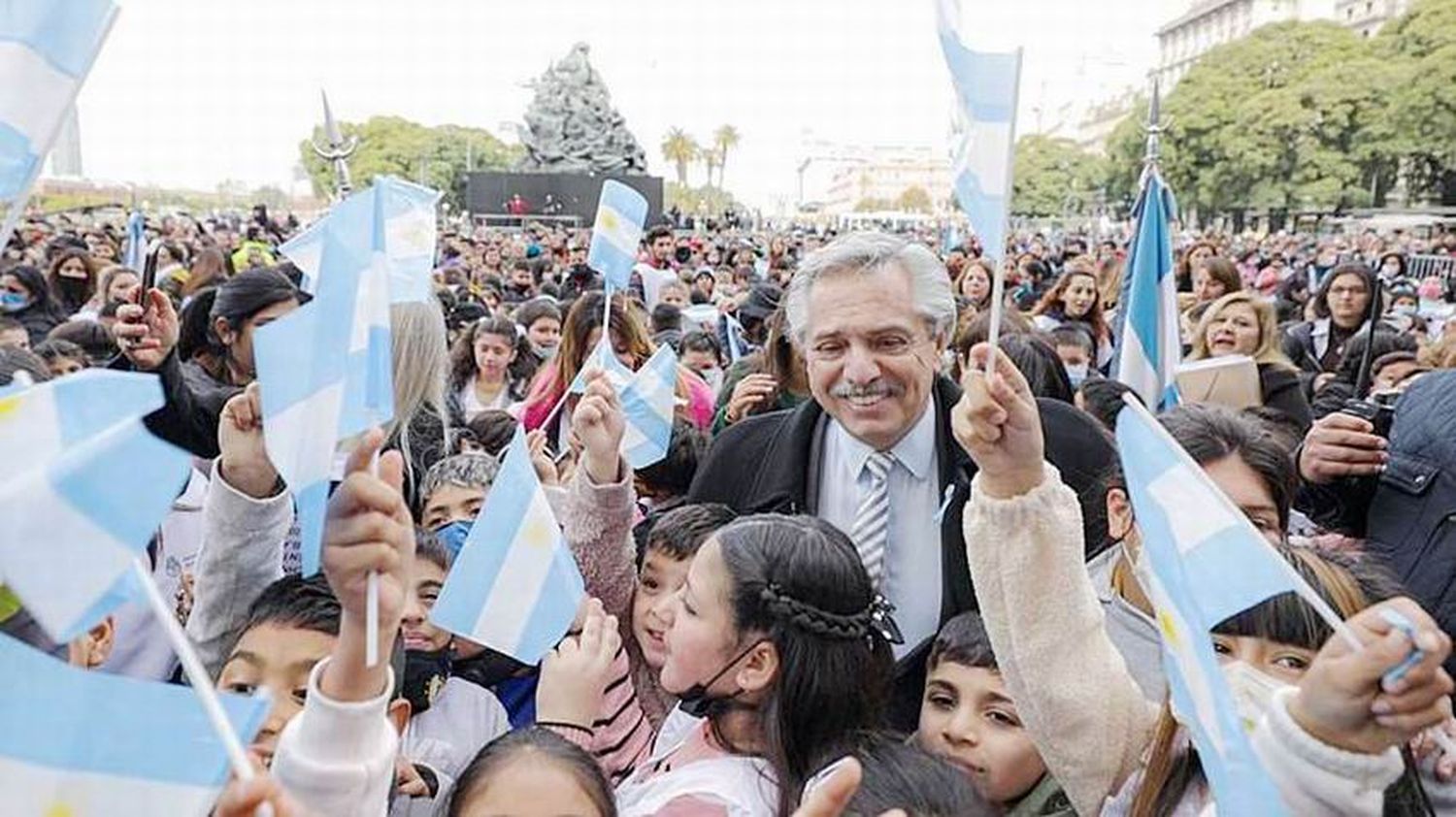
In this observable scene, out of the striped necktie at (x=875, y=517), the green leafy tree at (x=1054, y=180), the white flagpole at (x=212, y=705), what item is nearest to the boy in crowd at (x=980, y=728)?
the striped necktie at (x=875, y=517)

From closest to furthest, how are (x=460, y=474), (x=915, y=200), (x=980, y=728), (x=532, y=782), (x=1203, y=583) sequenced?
(x=1203, y=583)
(x=532, y=782)
(x=980, y=728)
(x=460, y=474)
(x=915, y=200)

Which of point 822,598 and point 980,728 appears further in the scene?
point 980,728

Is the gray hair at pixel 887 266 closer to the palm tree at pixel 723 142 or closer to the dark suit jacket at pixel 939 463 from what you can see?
the dark suit jacket at pixel 939 463

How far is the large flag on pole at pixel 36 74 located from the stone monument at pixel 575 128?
32548 millimetres

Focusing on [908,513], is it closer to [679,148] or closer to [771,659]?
[771,659]

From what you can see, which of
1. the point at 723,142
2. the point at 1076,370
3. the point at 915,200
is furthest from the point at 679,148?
the point at 1076,370

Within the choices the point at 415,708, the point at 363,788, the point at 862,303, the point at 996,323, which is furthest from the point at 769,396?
the point at 363,788

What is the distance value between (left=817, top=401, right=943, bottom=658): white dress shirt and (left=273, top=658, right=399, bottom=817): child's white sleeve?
1.23m

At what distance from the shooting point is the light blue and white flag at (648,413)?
3.69 meters

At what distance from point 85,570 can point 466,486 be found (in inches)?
80.6

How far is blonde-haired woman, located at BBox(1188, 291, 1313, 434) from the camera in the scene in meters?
Result: 4.79

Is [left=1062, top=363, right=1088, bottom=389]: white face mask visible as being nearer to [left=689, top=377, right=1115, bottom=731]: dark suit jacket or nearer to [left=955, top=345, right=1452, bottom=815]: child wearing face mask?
[left=689, top=377, right=1115, bottom=731]: dark suit jacket

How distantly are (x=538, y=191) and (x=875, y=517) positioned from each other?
29121 millimetres

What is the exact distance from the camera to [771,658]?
196 cm
